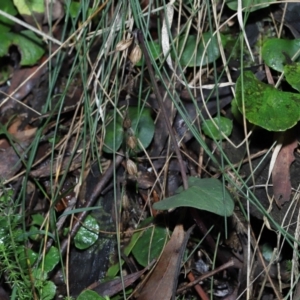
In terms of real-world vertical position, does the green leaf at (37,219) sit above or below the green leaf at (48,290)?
above

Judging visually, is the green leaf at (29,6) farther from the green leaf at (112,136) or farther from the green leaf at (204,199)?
the green leaf at (204,199)

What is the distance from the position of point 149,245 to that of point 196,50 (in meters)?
0.62

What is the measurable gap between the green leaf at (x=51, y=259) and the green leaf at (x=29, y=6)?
2.90ft

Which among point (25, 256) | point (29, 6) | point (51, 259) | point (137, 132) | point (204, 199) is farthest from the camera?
point (29, 6)

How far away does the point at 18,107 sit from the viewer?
6.82 ft

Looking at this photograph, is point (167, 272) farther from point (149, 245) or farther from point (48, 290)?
point (48, 290)

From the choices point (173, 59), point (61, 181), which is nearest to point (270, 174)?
point (173, 59)

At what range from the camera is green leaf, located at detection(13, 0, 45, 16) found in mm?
2059

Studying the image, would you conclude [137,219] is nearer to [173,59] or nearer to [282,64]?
[173,59]

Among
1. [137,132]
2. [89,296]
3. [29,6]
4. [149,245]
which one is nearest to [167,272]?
[149,245]

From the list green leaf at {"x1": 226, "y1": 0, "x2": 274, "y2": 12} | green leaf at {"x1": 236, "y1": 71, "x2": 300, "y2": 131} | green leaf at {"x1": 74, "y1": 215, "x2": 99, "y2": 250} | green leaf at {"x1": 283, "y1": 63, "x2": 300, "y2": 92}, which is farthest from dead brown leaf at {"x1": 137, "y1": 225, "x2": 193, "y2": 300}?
green leaf at {"x1": 226, "y1": 0, "x2": 274, "y2": 12}

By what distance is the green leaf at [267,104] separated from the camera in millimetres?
1564

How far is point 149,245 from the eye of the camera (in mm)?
1699

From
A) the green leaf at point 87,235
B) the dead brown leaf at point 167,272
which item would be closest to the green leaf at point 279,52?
the dead brown leaf at point 167,272
